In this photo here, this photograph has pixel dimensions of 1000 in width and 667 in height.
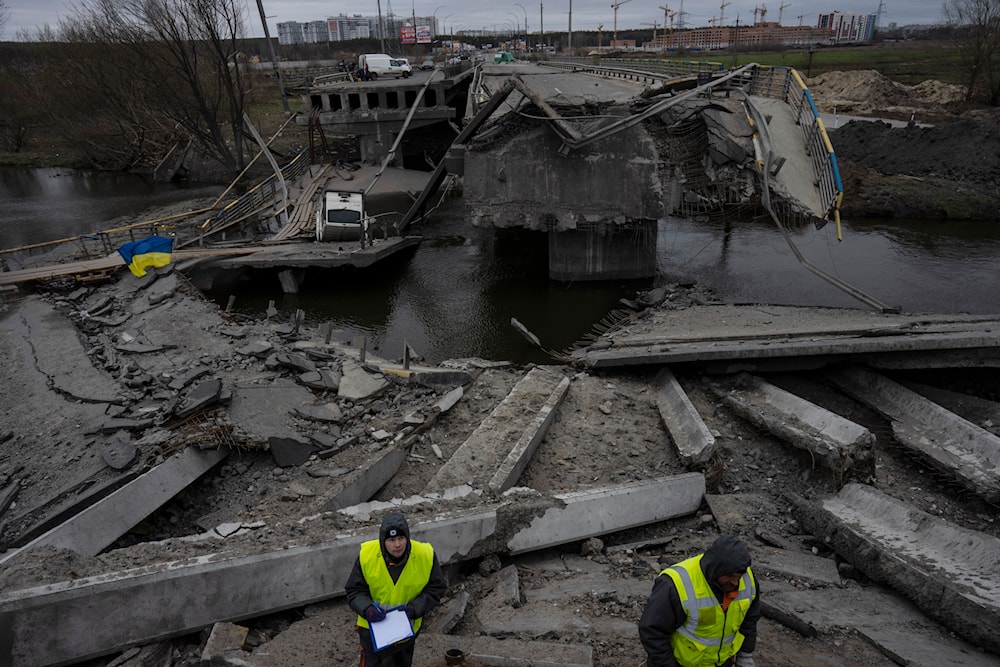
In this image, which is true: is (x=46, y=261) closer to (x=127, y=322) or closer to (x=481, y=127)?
(x=127, y=322)

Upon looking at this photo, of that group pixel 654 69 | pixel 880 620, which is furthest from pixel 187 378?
pixel 654 69

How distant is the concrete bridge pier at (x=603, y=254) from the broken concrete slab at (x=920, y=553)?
11.7 meters

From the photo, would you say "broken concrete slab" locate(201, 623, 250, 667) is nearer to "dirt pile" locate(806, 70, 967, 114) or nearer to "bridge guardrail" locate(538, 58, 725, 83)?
"bridge guardrail" locate(538, 58, 725, 83)

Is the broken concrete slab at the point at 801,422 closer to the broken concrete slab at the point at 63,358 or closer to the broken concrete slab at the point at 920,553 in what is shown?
the broken concrete slab at the point at 920,553

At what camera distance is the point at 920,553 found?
527cm

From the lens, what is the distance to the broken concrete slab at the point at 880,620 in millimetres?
4230

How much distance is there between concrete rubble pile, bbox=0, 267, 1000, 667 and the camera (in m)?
4.56

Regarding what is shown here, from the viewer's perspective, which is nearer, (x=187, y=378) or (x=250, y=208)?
(x=187, y=378)

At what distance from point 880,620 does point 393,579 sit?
395cm

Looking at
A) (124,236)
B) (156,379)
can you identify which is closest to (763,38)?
(124,236)

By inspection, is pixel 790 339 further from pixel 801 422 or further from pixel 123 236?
pixel 123 236

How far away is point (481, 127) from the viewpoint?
691 inches

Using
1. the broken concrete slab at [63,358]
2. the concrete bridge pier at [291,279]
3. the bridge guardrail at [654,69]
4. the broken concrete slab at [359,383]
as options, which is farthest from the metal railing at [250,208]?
the bridge guardrail at [654,69]

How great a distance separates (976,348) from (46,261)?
2263cm
